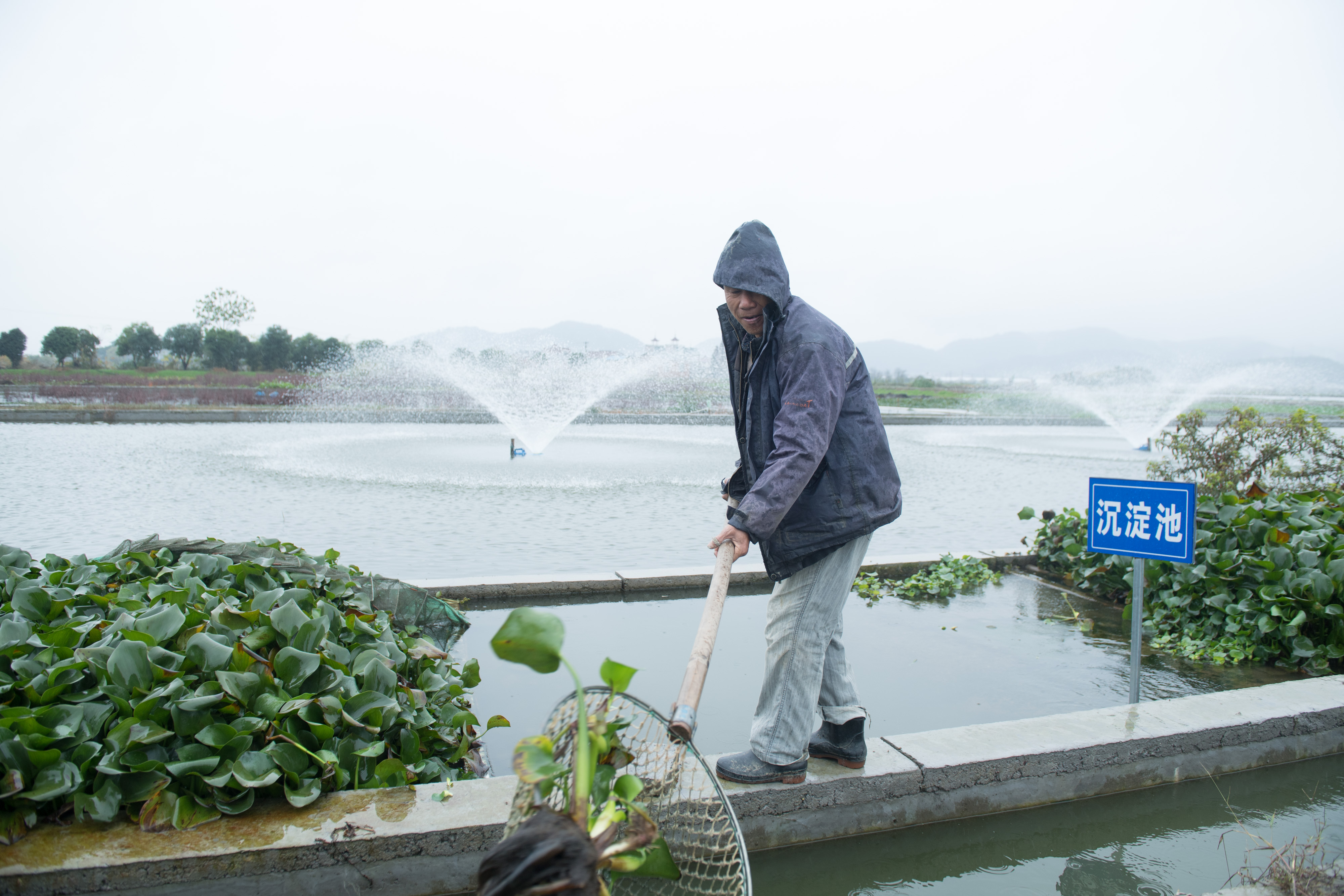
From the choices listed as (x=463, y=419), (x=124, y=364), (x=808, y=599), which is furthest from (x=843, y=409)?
(x=124, y=364)

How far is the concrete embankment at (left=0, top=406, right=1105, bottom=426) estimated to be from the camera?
25766mm

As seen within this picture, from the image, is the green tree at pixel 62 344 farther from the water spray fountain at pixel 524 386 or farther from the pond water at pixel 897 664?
the pond water at pixel 897 664

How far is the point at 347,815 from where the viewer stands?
2.60m

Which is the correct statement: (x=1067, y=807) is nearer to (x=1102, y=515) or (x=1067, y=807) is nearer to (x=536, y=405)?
(x=1102, y=515)

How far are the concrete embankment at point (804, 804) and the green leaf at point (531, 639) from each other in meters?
1.15

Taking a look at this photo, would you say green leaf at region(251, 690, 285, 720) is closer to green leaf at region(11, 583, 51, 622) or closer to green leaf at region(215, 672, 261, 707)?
green leaf at region(215, 672, 261, 707)

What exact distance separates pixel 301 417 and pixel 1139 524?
30.3 metres

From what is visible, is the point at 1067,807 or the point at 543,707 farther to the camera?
the point at 543,707

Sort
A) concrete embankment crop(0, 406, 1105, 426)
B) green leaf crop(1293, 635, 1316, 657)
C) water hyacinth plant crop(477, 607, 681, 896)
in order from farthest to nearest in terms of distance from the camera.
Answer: concrete embankment crop(0, 406, 1105, 426) → green leaf crop(1293, 635, 1316, 657) → water hyacinth plant crop(477, 607, 681, 896)

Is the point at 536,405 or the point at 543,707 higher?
the point at 536,405

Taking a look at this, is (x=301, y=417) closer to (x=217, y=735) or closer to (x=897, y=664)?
(x=897, y=664)

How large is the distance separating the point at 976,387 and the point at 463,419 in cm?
6087

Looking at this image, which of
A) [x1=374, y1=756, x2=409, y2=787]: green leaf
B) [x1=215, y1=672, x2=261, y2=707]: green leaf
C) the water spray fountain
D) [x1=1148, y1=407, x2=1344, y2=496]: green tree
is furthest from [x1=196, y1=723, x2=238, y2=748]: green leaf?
the water spray fountain

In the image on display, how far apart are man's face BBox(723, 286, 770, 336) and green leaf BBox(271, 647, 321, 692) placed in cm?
204
